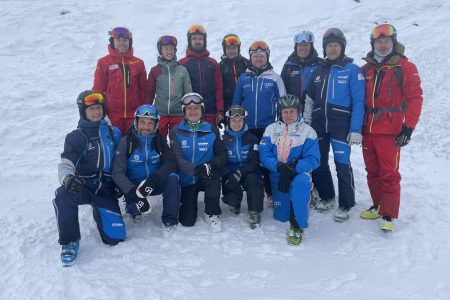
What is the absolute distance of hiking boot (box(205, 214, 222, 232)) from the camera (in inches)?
198

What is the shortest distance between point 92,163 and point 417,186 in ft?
16.8

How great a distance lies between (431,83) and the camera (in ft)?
35.6

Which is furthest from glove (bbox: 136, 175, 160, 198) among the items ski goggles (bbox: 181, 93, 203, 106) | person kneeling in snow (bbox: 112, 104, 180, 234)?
ski goggles (bbox: 181, 93, 203, 106)

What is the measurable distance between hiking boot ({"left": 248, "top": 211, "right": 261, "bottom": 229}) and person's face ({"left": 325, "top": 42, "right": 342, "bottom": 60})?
2.35 meters

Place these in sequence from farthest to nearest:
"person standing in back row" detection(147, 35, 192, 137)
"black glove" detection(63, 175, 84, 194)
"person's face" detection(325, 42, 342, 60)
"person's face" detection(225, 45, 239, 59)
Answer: "person's face" detection(225, 45, 239, 59) → "person standing in back row" detection(147, 35, 192, 137) → "person's face" detection(325, 42, 342, 60) → "black glove" detection(63, 175, 84, 194)

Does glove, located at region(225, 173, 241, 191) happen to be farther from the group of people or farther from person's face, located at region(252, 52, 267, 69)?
person's face, located at region(252, 52, 267, 69)

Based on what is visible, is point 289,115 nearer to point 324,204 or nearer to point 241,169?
point 241,169

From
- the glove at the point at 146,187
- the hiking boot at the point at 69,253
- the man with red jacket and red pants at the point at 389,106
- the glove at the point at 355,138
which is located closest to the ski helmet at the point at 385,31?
the man with red jacket and red pants at the point at 389,106

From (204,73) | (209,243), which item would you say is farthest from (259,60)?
(209,243)

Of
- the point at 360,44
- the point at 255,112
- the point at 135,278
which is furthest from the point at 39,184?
the point at 360,44

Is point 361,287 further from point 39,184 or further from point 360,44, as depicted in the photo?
point 360,44

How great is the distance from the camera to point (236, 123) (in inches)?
213

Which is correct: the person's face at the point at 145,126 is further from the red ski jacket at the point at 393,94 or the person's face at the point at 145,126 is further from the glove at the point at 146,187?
the red ski jacket at the point at 393,94

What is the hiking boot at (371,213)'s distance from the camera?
17.4 feet
